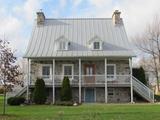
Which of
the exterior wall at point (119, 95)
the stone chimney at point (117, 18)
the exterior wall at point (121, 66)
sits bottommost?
the exterior wall at point (119, 95)

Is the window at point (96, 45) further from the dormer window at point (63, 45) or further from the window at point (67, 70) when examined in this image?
the window at point (67, 70)

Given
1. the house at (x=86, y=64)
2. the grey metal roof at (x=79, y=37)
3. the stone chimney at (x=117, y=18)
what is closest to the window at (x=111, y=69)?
the house at (x=86, y=64)

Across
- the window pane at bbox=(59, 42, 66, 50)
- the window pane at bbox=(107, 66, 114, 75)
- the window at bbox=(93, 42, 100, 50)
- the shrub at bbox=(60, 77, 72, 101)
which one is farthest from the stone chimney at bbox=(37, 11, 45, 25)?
the window pane at bbox=(107, 66, 114, 75)

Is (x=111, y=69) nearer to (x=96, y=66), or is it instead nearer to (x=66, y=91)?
(x=96, y=66)

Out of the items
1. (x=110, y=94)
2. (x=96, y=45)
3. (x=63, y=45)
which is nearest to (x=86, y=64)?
(x=96, y=45)

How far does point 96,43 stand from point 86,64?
2.30m

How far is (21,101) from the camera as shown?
107 ft

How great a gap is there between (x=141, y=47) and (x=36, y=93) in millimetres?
27248

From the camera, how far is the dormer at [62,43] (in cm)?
3694

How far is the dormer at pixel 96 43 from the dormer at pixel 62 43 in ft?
7.74

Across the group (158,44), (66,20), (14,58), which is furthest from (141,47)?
(14,58)

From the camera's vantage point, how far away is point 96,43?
3706 cm

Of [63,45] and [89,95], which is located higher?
[63,45]

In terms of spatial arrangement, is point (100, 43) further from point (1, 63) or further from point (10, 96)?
point (1, 63)
